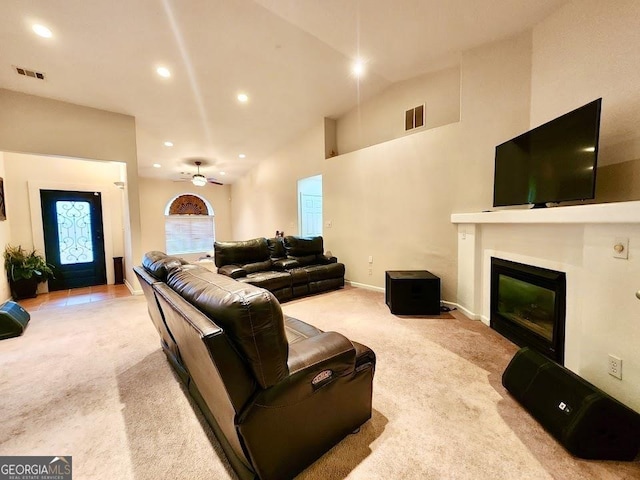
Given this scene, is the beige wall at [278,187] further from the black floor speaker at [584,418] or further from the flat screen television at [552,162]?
the black floor speaker at [584,418]

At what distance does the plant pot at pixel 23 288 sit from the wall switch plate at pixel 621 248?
7.34 metres

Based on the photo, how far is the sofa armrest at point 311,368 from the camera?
109 centimetres

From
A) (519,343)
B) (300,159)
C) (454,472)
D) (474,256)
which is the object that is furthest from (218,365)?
(300,159)

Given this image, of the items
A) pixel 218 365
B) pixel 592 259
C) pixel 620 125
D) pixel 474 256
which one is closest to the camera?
pixel 218 365

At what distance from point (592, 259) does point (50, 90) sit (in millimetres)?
6191

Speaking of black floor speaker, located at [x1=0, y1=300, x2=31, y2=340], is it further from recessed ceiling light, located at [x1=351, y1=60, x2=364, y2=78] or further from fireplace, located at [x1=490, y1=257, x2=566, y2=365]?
fireplace, located at [x1=490, y1=257, x2=566, y2=365]

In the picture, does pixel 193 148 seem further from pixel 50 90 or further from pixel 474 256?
pixel 474 256

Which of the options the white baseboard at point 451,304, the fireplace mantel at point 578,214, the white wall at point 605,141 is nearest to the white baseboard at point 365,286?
the white baseboard at point 451,304

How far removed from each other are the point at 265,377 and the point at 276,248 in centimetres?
368

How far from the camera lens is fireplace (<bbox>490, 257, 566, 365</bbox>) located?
204 centimetres

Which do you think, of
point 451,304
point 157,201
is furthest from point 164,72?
point 157,201

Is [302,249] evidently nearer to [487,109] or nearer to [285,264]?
[285,264]

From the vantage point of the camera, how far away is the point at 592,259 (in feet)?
5.62

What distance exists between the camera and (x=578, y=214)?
5.65ft
